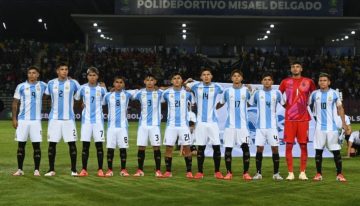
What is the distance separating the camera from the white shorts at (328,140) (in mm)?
11102

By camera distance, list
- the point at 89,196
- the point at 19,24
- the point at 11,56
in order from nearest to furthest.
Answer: the point at 89,196, the point at 11,56, the point at 19,24

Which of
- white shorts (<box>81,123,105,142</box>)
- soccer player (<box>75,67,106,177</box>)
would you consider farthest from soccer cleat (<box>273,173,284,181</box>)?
white shorts (<box>81,123,105,142</box>)

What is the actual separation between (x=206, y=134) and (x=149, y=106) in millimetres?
1278

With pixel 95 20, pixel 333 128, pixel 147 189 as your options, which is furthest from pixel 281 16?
pixel 147 189

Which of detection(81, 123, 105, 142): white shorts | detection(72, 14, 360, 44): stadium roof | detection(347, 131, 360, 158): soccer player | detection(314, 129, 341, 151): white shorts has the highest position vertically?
detection(72, 14, 360, 44): stadium roof

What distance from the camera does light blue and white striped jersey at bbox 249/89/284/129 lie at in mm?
11422

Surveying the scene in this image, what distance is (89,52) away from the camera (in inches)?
1586

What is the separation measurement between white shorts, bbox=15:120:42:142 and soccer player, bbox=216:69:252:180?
366cm

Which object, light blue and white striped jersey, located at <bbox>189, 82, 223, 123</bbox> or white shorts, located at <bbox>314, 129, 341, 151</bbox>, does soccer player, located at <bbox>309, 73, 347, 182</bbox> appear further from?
light blue and white striped jersey, located at <bbox>189, 82, 223, 123</bbox>

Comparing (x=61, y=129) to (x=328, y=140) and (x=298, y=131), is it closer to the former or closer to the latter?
(x=298, y=131)

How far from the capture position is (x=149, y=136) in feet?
38.1

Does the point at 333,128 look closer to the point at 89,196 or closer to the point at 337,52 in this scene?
the point at 89,196

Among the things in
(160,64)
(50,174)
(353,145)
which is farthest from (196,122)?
(160,64)

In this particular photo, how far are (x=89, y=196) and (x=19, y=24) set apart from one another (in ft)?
140
